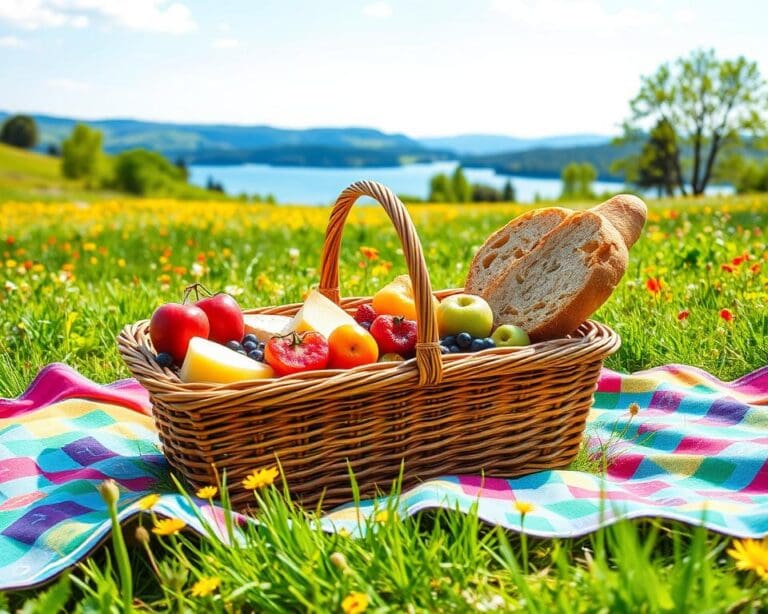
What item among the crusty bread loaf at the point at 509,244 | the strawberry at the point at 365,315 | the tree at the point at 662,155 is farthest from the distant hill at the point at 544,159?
the strawberry at the point at 365,315

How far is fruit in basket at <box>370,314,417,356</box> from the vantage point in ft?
8.48

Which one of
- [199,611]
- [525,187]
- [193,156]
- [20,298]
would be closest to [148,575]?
[199,611]

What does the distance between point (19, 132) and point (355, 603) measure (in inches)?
3625

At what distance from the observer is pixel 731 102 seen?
36906 mm

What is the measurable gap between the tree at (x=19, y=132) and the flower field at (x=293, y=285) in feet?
279

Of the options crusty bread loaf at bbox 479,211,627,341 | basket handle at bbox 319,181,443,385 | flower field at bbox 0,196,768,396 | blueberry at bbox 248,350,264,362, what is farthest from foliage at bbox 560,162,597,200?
basket handle at bbox 319,181,443,385

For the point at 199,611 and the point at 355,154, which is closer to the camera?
the point at 199,611

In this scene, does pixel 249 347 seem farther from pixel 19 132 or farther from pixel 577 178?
pixel 19 132

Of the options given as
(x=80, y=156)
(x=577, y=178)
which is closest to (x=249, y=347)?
(x=80, y=156)

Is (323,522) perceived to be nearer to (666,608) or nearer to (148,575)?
(148,575)

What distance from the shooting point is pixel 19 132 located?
277 ft

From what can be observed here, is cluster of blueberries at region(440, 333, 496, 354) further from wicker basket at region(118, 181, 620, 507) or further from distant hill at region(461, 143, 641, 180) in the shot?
distant hill at region(461, 143, 641, 180)

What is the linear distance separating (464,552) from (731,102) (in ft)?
129

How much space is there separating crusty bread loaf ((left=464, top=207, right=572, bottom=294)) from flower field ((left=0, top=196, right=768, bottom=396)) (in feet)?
2.58
